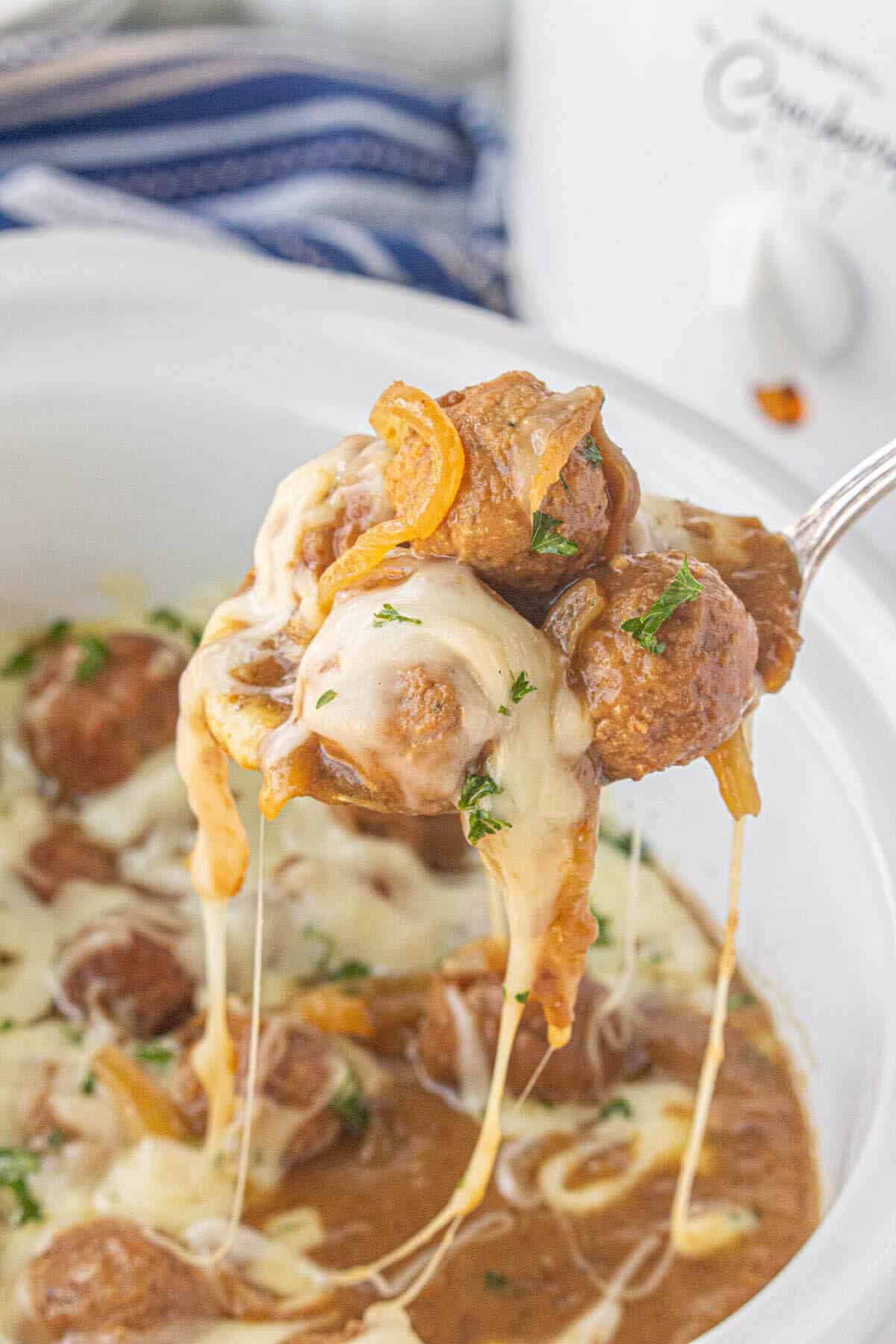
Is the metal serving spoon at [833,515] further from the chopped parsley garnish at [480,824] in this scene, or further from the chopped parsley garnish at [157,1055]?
the chopped parsley garnish at [157,1055]

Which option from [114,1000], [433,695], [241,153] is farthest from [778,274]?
[241,153]

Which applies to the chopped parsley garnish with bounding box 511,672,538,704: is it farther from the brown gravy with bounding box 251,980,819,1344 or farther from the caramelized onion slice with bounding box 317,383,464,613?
the brown gravy with bounding box 251,980,819,1344

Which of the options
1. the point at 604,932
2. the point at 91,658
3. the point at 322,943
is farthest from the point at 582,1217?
the point at 91,658

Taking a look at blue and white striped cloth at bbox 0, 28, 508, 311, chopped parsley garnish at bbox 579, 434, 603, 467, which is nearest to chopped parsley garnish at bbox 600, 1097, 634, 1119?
chopped parsley garnish at bbox 579, 434, 603, 467

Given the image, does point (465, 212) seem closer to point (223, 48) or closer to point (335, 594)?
point (223, 48)

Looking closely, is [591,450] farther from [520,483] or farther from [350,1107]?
[350,1107]

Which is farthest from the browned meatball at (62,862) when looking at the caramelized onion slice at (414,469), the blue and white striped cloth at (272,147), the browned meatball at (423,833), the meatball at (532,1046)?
the blue and white striped cloth at (272,147)

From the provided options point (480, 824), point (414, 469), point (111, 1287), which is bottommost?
point (111, 1287)
